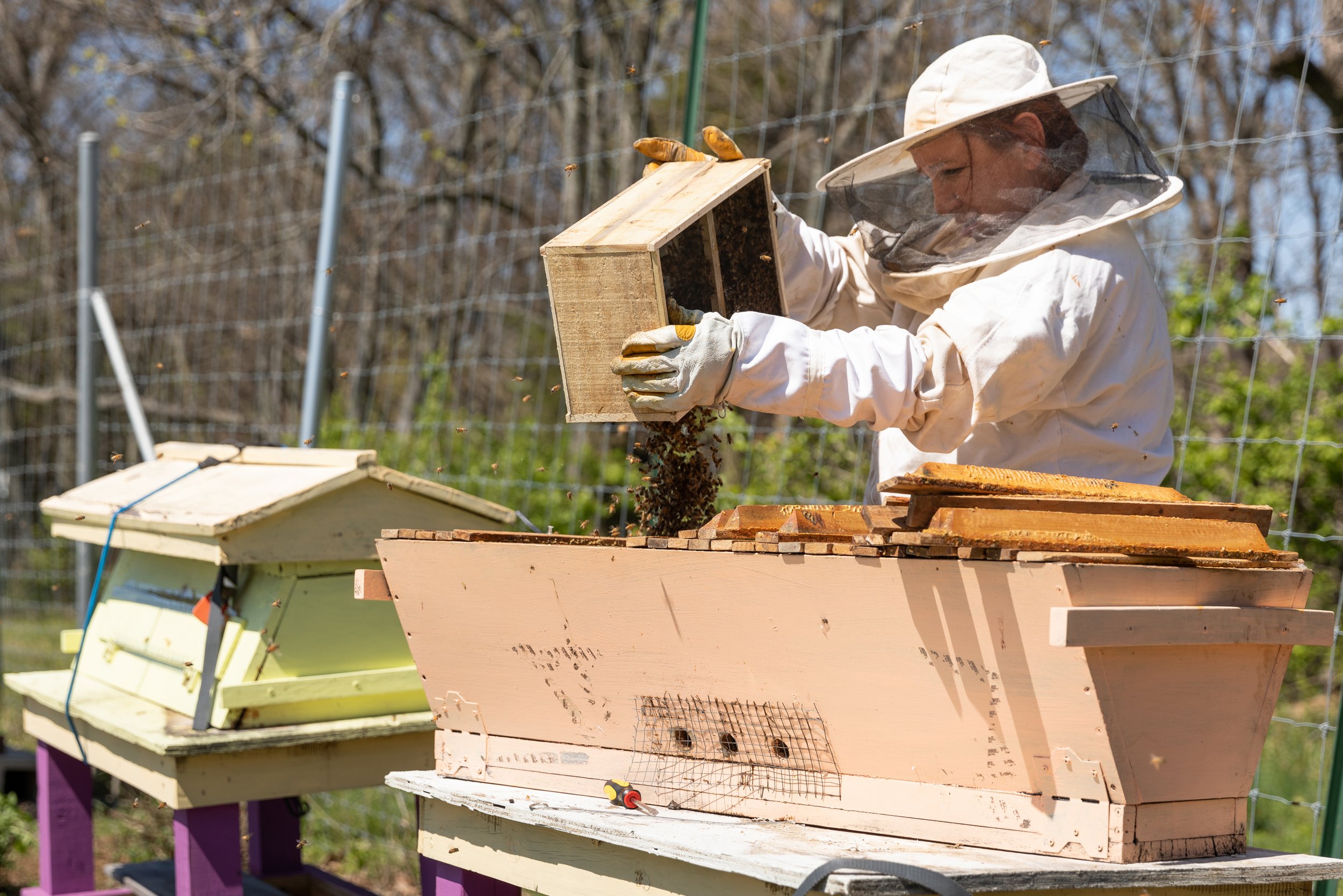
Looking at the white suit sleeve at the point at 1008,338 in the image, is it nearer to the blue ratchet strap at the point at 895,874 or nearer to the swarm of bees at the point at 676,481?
the swarm of bees at the point at 676,481

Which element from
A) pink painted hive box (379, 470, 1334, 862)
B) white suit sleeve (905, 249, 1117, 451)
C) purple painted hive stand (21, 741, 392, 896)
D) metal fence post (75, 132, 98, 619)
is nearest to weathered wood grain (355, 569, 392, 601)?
pink painted hive box (379, 470, 1334, 862)

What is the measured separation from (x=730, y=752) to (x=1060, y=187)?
1094mm

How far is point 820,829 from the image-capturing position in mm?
1805

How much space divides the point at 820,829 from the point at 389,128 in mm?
8419

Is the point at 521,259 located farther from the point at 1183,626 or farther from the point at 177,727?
the point at 1183,626

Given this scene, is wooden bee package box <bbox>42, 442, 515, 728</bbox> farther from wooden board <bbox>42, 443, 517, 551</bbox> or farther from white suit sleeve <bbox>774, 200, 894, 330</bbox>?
white suit sleeve <bbox>774, 200, 894, 330</bbox>

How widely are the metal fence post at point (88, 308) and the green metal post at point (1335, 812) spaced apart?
4.55m

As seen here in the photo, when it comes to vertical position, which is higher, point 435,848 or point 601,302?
point 601,302

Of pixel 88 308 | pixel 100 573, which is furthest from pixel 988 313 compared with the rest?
pixel 88 308

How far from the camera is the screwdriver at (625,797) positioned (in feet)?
6.45

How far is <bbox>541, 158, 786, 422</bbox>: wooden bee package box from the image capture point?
6.30 feet

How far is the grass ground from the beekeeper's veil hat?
128 inches

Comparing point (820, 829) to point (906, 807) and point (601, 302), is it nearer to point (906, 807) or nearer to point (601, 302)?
point (906, 807)

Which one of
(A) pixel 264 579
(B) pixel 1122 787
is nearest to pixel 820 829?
(B) pixel 1122 787
